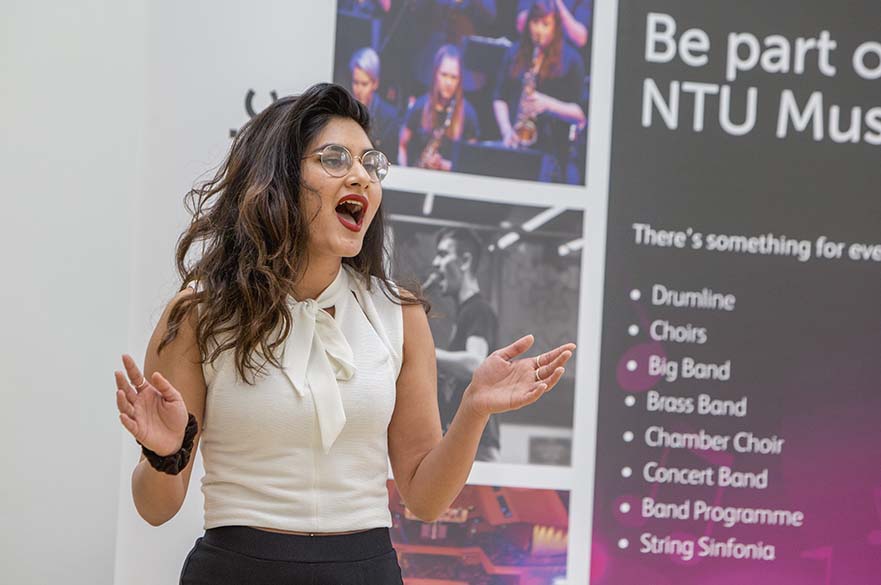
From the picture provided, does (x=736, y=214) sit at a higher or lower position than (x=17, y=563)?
higher

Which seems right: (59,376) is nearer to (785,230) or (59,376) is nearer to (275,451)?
(275,451)

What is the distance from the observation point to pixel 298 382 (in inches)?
74.0

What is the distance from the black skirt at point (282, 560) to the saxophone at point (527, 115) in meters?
1.50

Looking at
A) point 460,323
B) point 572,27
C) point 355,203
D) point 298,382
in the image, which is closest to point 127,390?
point 298,382

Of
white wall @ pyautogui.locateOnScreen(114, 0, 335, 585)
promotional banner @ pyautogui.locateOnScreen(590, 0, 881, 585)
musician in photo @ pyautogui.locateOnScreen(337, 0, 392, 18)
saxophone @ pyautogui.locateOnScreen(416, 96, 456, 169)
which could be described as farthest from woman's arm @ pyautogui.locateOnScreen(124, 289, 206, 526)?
promotional banner @ pyautogui.locateOnScreen(590, 0, 881, 585)

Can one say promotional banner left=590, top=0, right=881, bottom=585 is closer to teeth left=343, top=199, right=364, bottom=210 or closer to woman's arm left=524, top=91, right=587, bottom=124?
woman's arm left=524, top=91, right=587, bottom=124

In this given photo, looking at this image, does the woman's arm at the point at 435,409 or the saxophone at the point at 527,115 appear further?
the saxophone at the point at 527,115

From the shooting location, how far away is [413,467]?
204 centimetres

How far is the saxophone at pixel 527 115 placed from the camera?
10.1ft

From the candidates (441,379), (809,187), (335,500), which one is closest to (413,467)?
(335,500)

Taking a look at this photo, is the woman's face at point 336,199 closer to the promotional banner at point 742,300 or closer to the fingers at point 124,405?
the fingers at point 124,405

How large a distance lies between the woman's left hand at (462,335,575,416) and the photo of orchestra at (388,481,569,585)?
43.5 inches

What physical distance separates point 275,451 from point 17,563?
3.93 ft

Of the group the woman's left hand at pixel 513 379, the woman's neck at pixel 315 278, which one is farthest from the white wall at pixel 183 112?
the woman's left hand at pixel 513 379
